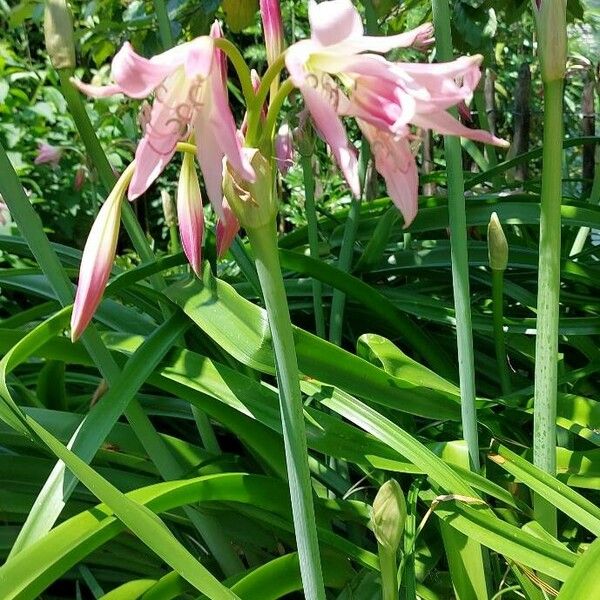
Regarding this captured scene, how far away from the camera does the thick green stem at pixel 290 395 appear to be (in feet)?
2.10

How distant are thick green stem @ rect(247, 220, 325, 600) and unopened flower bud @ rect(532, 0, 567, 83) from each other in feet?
1.10

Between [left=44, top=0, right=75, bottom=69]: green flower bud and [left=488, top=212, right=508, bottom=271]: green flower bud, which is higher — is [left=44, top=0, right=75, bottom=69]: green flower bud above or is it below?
above

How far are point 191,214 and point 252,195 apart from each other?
123mm

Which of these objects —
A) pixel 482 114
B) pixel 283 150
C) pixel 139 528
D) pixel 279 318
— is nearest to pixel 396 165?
pixel 279 318

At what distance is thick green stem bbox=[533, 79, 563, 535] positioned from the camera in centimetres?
81

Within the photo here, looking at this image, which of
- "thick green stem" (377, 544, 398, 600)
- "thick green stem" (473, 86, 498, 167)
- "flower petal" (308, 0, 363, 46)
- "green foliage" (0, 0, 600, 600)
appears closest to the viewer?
"flower petal" (308, 0, 363, 46)

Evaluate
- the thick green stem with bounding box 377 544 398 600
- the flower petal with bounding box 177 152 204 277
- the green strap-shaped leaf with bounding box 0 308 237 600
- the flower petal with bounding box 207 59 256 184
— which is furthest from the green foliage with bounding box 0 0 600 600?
the flower petal with bounding box 207 59 256 184

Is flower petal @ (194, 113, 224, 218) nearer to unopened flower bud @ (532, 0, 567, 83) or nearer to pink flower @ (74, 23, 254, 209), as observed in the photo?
pink flower @ (74, 23, 254, 209)

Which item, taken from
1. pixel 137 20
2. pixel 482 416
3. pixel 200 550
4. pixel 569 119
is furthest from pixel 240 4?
pixel 569 119

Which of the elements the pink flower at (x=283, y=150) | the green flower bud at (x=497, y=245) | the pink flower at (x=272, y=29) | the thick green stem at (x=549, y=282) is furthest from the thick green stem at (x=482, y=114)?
the pink flower at (x=272, y=29)

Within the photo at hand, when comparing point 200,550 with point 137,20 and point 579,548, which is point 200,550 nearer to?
point 579,548

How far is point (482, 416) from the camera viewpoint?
1.17 meters

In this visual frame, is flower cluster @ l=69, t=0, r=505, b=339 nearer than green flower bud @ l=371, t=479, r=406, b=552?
Yes

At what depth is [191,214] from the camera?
0.72 meters
